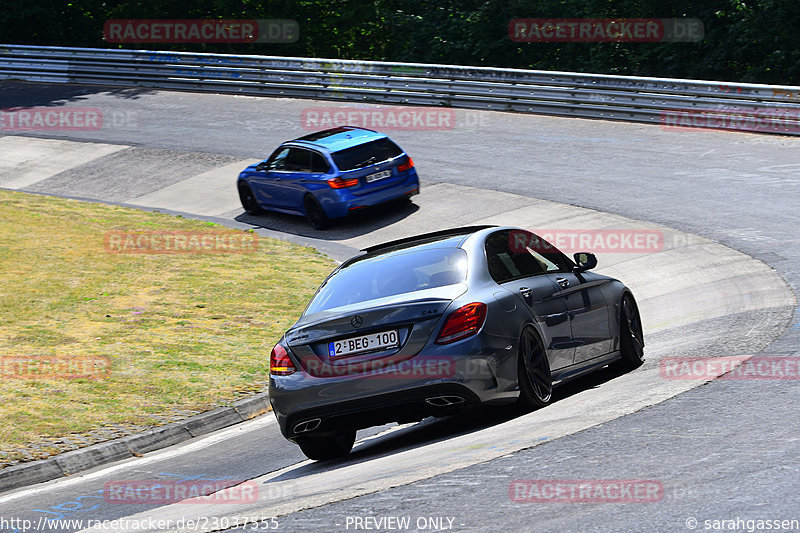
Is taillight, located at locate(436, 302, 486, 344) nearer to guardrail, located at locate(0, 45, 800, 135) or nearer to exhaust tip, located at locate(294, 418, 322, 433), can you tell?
exhaust tip, located at locate(294, 418, 322, 433)

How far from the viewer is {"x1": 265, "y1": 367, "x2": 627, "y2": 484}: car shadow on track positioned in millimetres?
7867

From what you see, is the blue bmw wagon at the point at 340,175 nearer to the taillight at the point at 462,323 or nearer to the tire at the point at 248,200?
the tire at the point at 248,200

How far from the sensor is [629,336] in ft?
31.2

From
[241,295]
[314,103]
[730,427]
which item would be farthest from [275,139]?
[730,427]

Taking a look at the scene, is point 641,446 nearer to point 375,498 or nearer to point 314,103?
point 375,498

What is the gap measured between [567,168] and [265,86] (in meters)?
13.0

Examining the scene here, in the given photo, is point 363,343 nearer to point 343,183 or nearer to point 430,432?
point 430,432

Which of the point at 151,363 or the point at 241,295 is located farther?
the point at 241,295

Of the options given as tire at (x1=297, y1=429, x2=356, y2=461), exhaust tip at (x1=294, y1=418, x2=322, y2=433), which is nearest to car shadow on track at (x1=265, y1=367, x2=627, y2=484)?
tire at (x1=297, y1=429, x2=356, y2=461)

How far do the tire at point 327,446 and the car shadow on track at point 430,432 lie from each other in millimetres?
65

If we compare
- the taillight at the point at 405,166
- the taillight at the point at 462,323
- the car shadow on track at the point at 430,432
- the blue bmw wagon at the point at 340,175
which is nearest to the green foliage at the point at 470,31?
the taillight at the point at 405,166

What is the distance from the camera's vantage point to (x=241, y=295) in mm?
15047

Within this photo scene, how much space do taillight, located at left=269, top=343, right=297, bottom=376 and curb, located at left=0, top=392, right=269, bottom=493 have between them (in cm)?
216

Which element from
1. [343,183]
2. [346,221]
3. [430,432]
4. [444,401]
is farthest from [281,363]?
[346,221]
